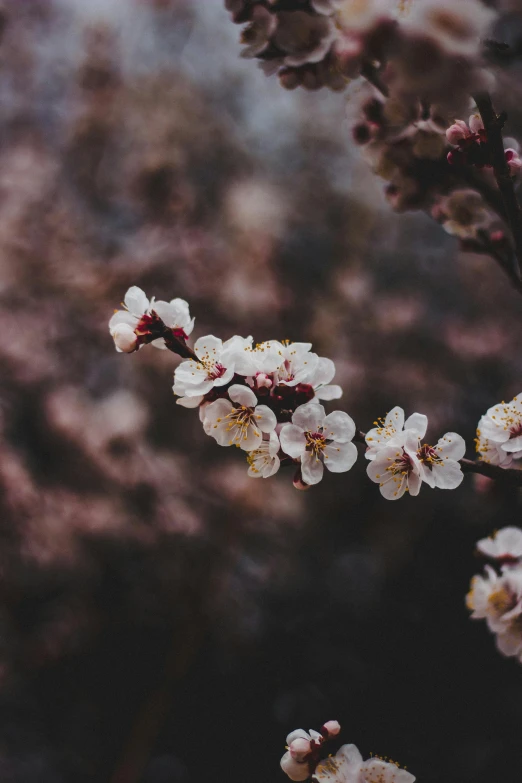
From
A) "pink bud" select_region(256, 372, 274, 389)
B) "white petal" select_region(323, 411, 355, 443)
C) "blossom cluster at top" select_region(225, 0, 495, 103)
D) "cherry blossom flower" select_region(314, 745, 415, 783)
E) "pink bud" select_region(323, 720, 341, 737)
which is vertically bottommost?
"cherry blossom flower" select_region(314, 745, 415, 783)

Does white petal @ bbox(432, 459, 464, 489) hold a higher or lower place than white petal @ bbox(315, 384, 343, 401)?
lower

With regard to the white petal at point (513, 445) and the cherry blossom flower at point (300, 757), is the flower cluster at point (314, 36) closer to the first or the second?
the white petal at point (513, 445)

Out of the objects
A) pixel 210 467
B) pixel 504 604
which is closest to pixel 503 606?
pixel 504 604

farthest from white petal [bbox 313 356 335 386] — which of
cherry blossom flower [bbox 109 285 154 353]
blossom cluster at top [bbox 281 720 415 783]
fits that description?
blossom cluster at top [bbox 281 720 415 783]

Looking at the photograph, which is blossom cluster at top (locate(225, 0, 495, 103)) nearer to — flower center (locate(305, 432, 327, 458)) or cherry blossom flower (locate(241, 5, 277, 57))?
cherry blossom flower (locate(241, 5, 277, 57))

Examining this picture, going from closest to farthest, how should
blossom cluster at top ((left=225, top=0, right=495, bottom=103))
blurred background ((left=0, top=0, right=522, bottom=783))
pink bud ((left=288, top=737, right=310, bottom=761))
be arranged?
blossom cluster at top ((left=225, top=0, right=495, bottom=103)), pink bud ((left=288, top=737, right=310, bottom=761)), blurred background ((left=0, top=0, right=522, bottom=783))

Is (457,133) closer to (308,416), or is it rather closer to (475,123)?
(475,123)

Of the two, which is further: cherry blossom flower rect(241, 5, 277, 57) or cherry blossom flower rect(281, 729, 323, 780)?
cherry blossom flower rect(281, 729, 323, 780)
